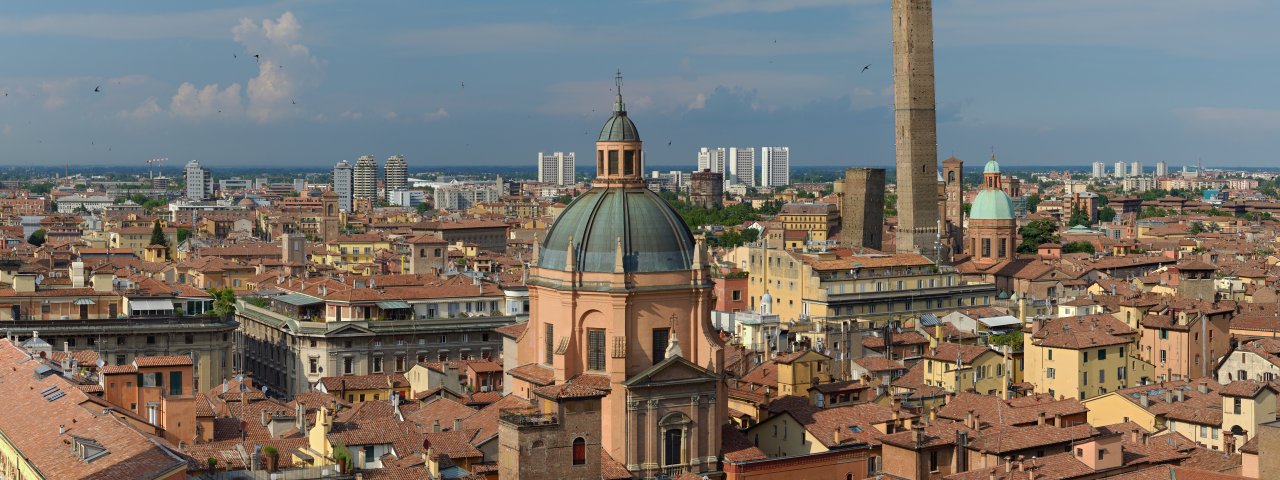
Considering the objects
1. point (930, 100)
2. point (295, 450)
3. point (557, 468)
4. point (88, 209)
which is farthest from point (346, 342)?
point (88, 209)

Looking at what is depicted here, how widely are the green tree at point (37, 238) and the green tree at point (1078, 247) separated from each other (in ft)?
224

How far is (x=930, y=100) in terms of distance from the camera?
8744 centimetres

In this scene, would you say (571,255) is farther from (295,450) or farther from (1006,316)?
(1006,316)

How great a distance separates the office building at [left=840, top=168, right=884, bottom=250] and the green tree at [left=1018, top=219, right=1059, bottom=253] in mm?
12312

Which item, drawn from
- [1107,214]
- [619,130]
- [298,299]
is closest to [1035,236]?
[298,299]

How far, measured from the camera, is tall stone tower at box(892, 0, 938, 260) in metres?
86.2

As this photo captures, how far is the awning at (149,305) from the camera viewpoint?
48688 millimetres

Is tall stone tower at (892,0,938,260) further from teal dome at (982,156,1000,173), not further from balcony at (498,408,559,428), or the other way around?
balcony at (498,408,559,428)

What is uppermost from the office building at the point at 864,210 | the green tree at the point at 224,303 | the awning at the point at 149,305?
the office building at the point at 864,210

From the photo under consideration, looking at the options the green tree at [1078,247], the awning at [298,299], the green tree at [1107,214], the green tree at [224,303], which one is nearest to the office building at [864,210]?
the green tree at [1078,247]

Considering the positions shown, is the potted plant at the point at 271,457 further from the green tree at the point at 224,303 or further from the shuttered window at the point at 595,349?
the green tree at the point at 224,303

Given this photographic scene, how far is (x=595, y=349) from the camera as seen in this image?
31.0 metres

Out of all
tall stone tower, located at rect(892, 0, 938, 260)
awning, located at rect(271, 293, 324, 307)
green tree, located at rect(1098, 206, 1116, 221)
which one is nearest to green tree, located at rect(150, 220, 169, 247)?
tall stone tower, located at rect(892, 0, 938, 260)

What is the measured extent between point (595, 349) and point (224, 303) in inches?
1272
